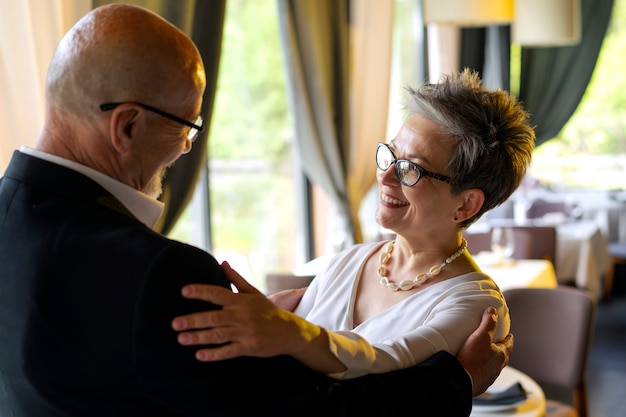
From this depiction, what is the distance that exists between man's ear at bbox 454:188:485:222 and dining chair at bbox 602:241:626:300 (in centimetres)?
630

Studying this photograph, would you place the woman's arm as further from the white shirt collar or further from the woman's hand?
the white shirt collar

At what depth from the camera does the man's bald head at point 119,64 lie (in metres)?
1.35

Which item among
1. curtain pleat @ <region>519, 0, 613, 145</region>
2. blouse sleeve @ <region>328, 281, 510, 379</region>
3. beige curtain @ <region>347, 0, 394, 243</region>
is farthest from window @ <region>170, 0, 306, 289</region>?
curtain pleat @ <region>519, 0, 613, 145</region>

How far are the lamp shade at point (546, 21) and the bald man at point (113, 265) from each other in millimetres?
5637

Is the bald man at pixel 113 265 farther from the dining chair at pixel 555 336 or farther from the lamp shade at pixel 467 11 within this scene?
the lamp shade at pixel 467 11

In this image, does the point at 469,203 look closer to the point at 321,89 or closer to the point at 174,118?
the point at 174,118

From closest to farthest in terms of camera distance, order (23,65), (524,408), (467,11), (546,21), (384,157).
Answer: (384,157) < (524,408) < (23,65) < (467,11) < (546,21)

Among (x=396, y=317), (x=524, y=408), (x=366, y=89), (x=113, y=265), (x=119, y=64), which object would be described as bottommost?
(x=524, y=408)

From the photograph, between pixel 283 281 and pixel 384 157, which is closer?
pixel 384 157

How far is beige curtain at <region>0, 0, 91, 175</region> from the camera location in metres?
2.99

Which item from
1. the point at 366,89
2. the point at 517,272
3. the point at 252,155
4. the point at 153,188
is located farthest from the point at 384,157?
the point at 366,89

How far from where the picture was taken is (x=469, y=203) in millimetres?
2062

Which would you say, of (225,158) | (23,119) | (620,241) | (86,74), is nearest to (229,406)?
(86,74)

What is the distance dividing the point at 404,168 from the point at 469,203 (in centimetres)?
19
